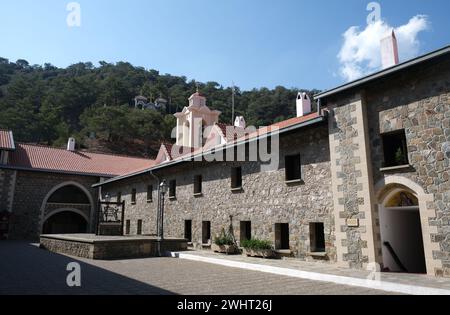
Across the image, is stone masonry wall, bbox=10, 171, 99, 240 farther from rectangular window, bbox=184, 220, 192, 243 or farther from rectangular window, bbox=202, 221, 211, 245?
rectangular window, bbox=202, 221, 211, 245

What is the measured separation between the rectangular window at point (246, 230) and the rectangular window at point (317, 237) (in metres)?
3.37

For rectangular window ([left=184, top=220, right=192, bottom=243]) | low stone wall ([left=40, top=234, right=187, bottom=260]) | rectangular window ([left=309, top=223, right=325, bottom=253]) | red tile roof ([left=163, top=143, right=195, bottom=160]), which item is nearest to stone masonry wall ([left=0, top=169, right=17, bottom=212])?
low stone wall ([left=40, top=234, right=187, bottom=260])

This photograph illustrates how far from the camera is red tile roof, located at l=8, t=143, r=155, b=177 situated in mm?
26547

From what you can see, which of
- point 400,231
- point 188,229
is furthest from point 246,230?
point 400,231

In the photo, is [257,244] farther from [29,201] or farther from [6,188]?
[6,188]

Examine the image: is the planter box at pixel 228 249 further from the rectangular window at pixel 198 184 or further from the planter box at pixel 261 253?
the rectangular window at pixel 198 184

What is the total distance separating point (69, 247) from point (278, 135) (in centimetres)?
1014

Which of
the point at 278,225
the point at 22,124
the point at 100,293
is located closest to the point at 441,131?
the point at 278,225

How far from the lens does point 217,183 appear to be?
51.8 ft

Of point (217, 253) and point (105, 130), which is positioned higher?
point (105, 130)

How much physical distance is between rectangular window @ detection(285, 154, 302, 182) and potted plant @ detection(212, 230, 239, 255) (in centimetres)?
381

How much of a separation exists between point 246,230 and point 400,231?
241 inches
